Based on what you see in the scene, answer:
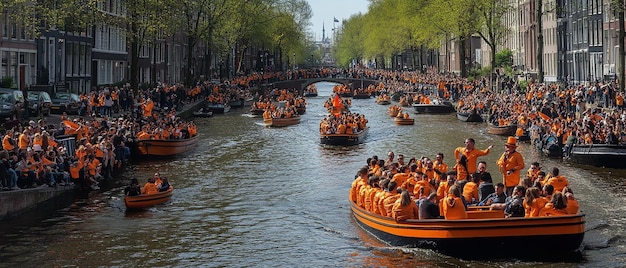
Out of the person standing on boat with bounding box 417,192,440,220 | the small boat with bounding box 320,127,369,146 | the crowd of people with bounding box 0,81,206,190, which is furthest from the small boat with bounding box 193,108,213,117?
the person standing on boat with bounding box 417,192,440,220

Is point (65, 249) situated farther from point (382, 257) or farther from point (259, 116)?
point (259, 116)

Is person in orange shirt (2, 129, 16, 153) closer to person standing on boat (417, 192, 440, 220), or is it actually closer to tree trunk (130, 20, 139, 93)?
person standing on boat (417, 192, 440, 220)

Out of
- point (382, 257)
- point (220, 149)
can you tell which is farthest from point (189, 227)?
point (220, 149)

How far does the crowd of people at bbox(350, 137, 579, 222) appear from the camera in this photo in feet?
78.7

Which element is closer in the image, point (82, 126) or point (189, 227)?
point (189, 227)

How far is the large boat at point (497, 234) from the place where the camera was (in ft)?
77.3

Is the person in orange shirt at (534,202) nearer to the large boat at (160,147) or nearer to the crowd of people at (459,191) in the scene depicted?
the crowd of people at (459,191)

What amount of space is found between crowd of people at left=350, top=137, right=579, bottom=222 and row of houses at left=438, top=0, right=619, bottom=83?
34657mm

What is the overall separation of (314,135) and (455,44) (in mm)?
83782

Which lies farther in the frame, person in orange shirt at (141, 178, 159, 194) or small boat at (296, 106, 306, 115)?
small boat at (296, 106, 306, 115)

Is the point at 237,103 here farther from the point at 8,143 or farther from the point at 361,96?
the point at 8,143

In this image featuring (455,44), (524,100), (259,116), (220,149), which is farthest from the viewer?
(455,44)

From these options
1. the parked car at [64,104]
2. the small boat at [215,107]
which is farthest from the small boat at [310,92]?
the parked car at [64,104]

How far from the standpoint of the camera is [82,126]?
142 feet
